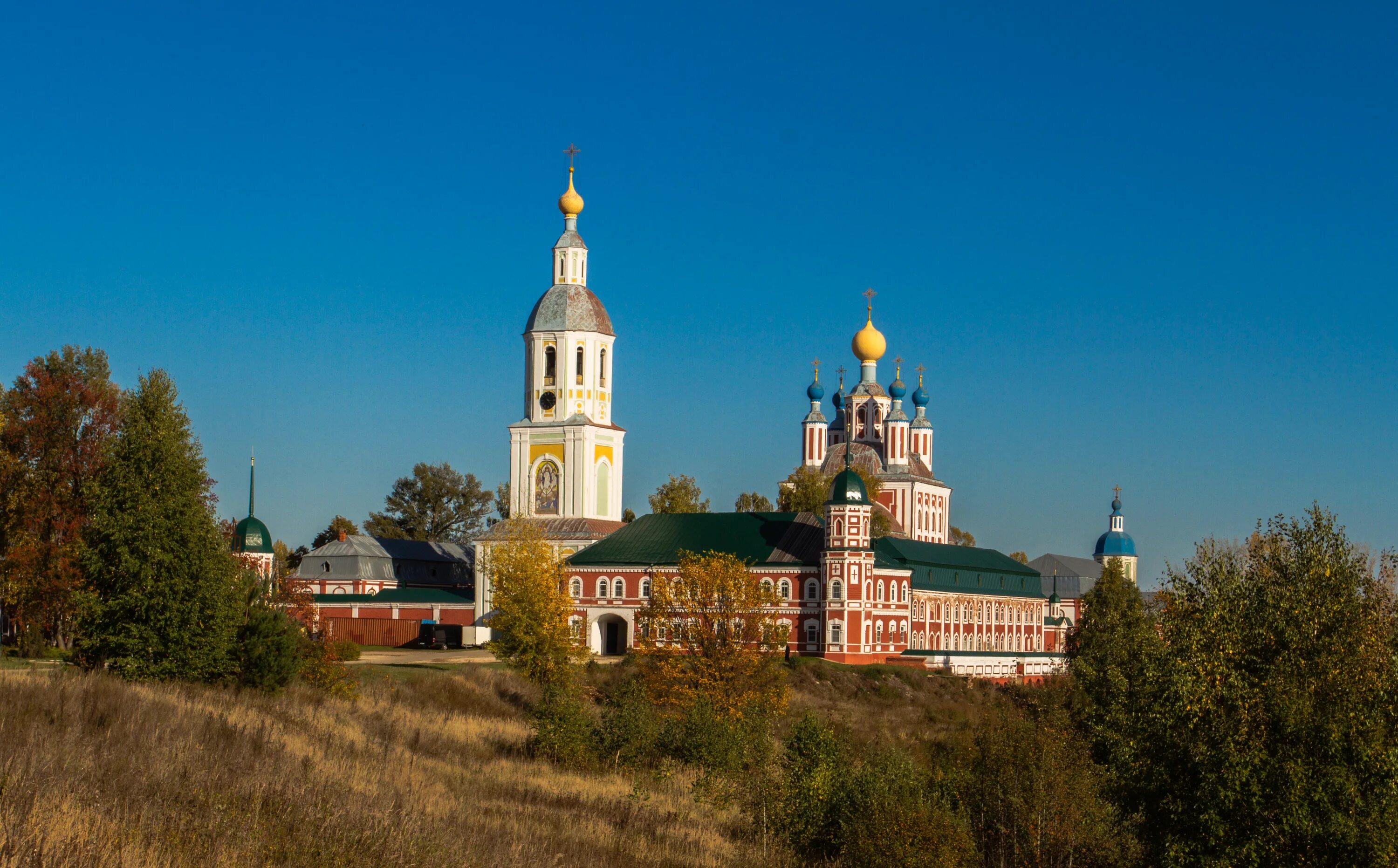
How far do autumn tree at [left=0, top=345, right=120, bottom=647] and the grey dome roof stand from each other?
37.8 meters

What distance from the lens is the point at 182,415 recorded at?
Result: 3347 cm

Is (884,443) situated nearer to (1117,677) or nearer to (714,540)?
(714,540)

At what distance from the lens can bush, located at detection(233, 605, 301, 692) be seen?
34.3m

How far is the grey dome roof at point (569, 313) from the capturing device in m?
83.4

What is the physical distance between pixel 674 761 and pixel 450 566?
59.7m

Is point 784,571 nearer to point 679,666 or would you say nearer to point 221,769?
point 679,666

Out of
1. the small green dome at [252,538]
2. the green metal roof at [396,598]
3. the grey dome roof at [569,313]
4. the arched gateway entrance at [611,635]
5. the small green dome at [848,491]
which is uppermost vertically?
the grey dome roof at [569,313]

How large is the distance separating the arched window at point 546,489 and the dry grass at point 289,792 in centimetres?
4256

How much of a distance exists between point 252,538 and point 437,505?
193 feet

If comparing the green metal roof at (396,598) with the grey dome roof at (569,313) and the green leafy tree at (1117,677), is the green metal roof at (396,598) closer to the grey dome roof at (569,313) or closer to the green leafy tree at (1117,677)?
the grey dome roof at (569,313)

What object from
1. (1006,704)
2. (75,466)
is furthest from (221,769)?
(1006,704)

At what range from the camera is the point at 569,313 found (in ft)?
274

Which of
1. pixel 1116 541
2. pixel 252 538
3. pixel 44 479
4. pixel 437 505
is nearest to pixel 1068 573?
pixel 1116 541

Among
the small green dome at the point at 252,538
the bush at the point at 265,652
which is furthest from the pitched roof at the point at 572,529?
the bush at the point at 265,652
